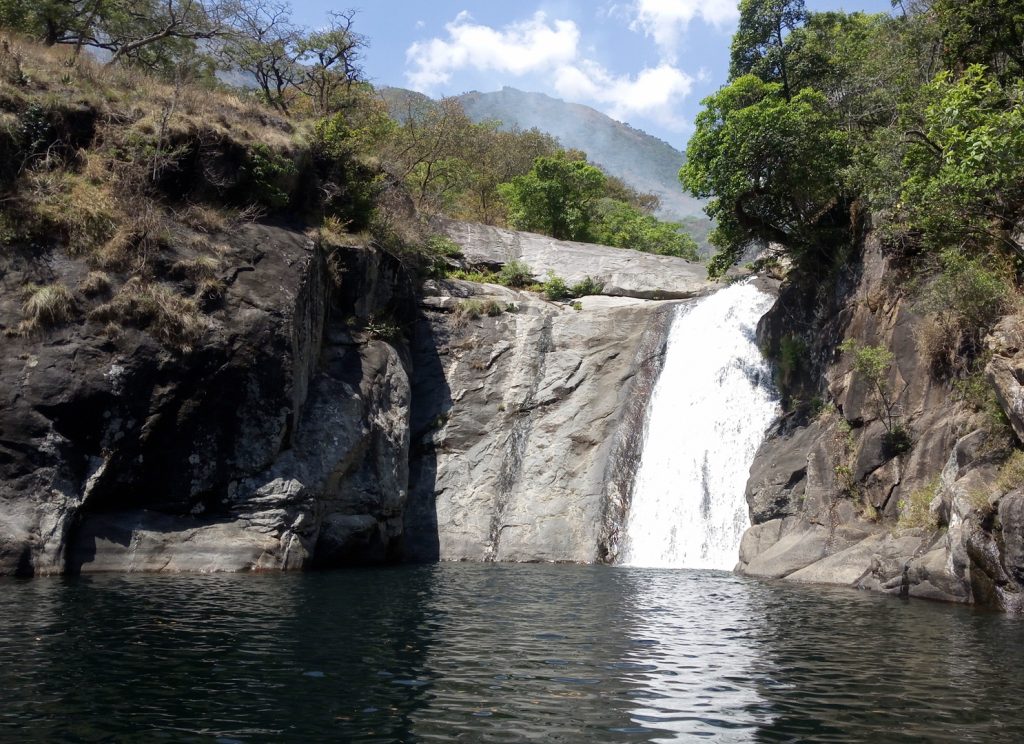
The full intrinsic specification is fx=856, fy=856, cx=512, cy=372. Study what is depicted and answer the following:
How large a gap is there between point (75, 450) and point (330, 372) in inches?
303

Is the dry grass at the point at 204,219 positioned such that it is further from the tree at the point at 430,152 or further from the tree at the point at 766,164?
the tree at the point at 766,164

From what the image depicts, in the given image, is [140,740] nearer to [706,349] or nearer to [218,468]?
Result: [218,468]

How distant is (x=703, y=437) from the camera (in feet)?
86.7

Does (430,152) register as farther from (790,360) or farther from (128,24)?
(790,360)

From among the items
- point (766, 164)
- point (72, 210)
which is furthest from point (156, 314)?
point (766, 164)

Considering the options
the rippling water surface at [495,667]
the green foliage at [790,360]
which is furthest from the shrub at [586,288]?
the rippling water surface at [495,667]

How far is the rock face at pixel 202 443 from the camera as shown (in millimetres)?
18375

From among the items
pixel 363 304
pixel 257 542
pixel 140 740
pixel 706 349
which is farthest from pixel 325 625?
pixel 706 349

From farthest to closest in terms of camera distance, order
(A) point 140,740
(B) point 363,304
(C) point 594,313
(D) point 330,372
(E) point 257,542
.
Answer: (C) point 594,313 < (B) point 363,304 < (D) point 330,372 < (E) point 257,542 < (A) point 140,740

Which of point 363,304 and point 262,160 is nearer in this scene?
point 262,160

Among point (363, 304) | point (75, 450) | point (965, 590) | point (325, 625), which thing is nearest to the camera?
point (325, 625)

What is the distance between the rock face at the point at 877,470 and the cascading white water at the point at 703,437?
3.11ft

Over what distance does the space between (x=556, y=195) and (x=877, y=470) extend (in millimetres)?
26528

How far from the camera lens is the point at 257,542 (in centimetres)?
2031
